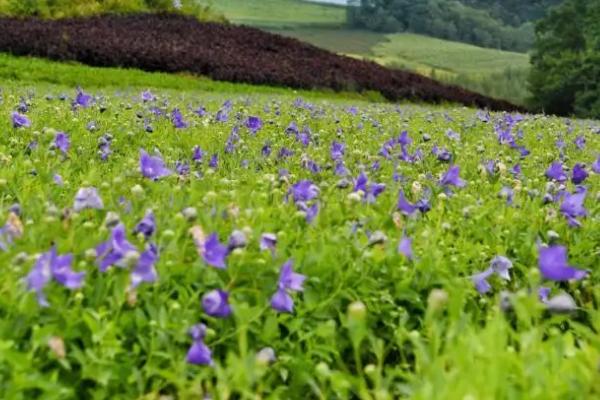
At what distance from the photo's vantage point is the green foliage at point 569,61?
3028 cm

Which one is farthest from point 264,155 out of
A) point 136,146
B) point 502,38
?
point 502,38

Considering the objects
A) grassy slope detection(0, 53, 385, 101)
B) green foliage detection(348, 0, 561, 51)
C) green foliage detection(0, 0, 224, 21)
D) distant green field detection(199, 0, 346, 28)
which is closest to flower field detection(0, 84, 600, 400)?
grassy slope detection(0, 53, 385, 101)

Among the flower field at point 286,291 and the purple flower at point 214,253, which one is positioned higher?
the purple flower at point 214,253

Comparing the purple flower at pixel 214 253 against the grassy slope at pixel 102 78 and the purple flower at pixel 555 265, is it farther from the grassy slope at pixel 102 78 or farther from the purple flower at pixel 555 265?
the grassy slope at pixel 102 78

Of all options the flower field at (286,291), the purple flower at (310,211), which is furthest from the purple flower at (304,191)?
the purple flower at (310,211)

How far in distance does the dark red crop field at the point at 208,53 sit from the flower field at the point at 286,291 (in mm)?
17247

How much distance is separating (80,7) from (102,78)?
487 inches

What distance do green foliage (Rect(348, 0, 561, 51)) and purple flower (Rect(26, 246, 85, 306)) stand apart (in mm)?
64426

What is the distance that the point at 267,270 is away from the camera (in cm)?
261

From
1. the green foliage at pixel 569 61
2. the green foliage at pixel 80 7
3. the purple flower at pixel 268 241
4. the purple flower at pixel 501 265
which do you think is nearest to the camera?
the purple flower at pixel 268 241

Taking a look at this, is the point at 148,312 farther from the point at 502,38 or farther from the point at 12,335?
the point at 502,38

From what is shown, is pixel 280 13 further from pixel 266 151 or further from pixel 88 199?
pixel 88 199

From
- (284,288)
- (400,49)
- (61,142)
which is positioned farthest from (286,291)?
(400,49)

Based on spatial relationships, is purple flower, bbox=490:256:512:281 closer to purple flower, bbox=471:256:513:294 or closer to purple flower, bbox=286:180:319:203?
purple flower, bbox=471:256:513:294
